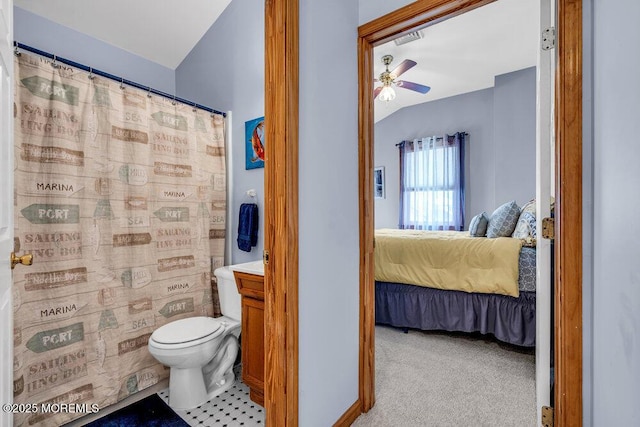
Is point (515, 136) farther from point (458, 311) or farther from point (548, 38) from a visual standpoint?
point (548, 38)

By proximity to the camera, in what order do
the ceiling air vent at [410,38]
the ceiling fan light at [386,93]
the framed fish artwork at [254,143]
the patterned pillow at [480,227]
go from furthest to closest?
the ceiling fan light at [386,93], the ceiling air vent at [410,38], the patterned pillow at [480,227], the framed fish artwork at [254,143]

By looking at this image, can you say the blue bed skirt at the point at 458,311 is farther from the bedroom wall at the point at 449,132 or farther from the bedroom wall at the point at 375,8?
the bedroom wall at the point at 449,132

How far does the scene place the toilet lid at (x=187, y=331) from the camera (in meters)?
1.69

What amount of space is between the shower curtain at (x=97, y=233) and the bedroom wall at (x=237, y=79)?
0.31 metres

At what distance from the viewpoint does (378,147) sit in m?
5.69

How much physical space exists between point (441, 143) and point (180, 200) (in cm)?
423

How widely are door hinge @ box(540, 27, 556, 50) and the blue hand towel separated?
1952mm

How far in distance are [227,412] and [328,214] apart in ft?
4.25

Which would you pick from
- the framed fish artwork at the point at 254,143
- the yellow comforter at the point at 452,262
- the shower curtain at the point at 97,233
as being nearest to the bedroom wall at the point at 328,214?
the framed fish artwork at the point at 254,143

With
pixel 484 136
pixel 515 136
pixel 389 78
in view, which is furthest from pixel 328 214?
pixel 484 136

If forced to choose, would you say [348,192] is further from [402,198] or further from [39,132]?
[402,198]

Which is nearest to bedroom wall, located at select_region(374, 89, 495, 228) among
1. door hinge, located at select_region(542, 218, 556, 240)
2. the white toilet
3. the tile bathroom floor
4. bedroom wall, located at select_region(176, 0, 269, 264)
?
bedroom wall, located at select_region(176, 0, 269, 264)

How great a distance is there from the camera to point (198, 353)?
5.55 feet
